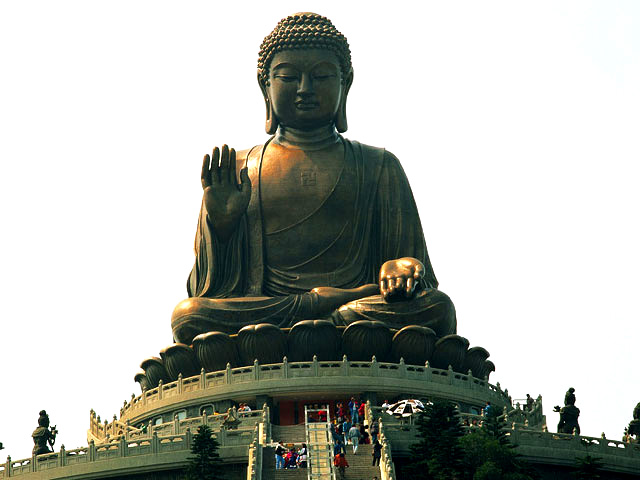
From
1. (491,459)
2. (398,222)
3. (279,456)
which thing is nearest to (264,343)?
(398,222)

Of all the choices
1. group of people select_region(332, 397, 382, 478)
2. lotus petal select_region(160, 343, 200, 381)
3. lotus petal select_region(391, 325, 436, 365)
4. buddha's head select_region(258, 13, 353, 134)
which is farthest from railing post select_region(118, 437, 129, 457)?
buddha's head select_region(258, 13, 353, 134)

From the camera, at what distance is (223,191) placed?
3772cm

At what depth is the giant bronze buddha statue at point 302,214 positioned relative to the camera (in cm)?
3647

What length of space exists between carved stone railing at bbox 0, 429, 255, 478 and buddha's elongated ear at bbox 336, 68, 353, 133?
1241cm

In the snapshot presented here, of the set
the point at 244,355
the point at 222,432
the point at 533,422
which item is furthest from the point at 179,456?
the point at 533,422

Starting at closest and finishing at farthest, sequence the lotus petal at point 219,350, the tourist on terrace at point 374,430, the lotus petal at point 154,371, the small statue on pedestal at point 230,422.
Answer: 1. the tourist on terrace at point 374,430
2. the small statue on pedestal at point 230,422
3. the lotus petal at point 219,350
4. the lotus petal at point 154,371

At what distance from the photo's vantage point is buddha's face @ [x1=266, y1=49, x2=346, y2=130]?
39.0 m

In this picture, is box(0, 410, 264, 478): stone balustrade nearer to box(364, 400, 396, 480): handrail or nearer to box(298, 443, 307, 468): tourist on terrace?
box(298, 443, 307, 468): tourist on terrace

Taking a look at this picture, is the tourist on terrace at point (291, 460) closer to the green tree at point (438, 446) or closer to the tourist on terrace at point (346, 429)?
the tourist on terrace at point (346, 429)

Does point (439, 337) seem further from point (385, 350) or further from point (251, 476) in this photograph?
point (251, 476)

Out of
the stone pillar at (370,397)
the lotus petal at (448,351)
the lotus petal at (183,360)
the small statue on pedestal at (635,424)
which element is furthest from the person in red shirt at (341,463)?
the lotus petal at (183,360)

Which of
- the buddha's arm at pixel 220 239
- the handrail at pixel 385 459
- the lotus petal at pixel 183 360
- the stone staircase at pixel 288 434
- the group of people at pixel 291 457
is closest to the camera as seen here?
the handrail at pixel 385 459

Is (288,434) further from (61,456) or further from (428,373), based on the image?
(428,373)

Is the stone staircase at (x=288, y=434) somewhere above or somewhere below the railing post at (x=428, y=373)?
below
